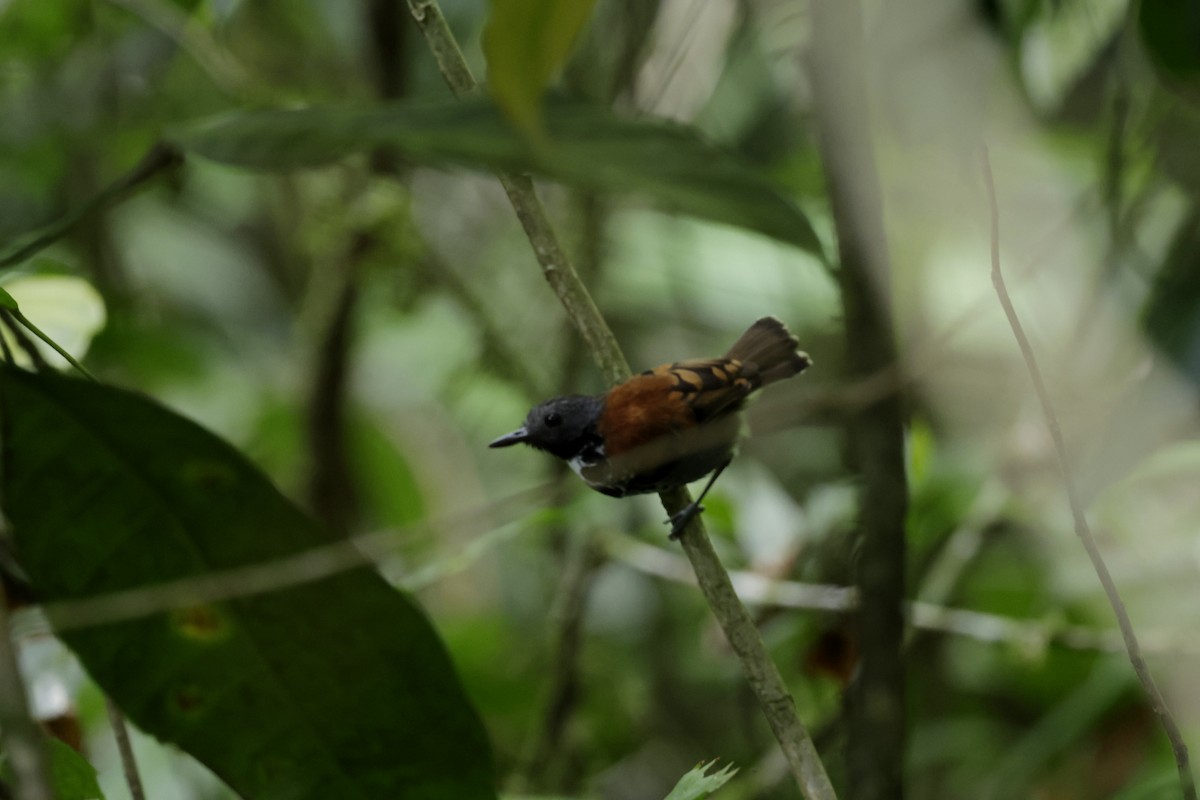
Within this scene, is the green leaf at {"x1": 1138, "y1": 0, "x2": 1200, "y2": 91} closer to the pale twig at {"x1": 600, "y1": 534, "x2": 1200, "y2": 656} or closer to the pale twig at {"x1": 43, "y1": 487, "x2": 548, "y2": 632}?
the pale twig at {"x1": 43, "y1": 487, "x2": 548, "y2": 632}

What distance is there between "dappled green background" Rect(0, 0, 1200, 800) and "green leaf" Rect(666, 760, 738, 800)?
301 mm

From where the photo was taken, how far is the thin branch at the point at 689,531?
96 cm

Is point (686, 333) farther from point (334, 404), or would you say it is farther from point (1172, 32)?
point (1172, 32)

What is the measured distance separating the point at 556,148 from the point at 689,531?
1.59ft

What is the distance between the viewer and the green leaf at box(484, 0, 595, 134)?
0.65 metres

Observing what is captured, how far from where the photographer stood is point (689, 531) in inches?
44.3

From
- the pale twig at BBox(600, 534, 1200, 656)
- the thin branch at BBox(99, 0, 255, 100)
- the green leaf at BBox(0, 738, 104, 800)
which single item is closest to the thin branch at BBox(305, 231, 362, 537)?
the thin branch at BBox(99, 0, 255, 100)

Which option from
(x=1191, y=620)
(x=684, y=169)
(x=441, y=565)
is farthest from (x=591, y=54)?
(x=684, y=169)

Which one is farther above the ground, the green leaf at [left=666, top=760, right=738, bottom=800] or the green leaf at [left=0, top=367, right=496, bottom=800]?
the green leaf at [left=0, top=367, right=496, bottom=800]

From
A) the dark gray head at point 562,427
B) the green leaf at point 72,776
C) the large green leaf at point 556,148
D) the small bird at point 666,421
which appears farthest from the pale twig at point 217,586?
the dark gray head at point 562,427

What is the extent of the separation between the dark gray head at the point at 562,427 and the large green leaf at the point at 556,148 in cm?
68

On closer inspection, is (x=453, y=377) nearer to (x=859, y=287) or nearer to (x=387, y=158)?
(x=387, y=158)

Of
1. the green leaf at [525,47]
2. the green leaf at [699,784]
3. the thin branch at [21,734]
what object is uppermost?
the green leaf at [525,47]

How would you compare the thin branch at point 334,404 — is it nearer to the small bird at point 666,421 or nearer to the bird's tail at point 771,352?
the small bird at point 666,421
